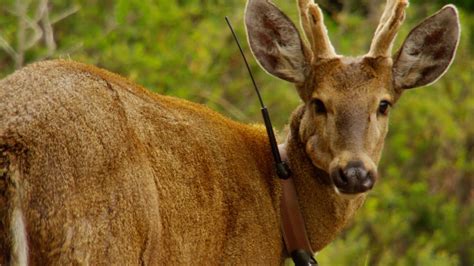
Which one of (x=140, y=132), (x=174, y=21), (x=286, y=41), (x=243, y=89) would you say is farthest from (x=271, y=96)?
(x=140, y=132)

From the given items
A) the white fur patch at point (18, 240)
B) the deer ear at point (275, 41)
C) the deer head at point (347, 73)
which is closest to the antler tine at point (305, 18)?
the deer head at point (347, 73)

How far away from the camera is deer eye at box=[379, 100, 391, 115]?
836 cm

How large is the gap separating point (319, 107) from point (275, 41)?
69 cm

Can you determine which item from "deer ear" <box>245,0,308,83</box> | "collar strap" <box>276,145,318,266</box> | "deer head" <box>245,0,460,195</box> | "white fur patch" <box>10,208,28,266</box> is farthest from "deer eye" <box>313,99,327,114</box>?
"white fur patch" <box>10,208,28,266</box>

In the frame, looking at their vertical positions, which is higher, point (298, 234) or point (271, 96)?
point (298, 234)

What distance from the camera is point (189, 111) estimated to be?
810 centimetres

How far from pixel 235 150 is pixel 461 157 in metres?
13.3

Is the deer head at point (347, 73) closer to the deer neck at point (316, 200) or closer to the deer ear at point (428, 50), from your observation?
the deer ear at point (428, 50)

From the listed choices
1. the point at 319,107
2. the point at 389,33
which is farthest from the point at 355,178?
the point at 389,33

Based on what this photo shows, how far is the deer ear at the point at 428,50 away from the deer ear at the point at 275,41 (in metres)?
0.69

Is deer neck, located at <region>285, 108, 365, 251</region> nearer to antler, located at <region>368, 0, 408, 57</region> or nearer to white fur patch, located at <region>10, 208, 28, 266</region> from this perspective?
antler, located at <region>368, 0, 408, 57</region>

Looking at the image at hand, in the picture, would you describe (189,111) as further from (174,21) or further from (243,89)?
(243,89)

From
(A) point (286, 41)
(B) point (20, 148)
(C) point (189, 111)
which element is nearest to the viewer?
(B) point (20, 148)

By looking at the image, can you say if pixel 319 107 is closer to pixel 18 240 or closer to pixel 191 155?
pixel 191 155
